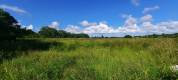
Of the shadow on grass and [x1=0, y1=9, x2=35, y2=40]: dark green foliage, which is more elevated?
[x1=0, y1=9, x2=35, y2=40]: dark green foliage

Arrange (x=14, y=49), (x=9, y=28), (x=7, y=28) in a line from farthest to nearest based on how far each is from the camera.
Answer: (x=9, y=28) < (x=7, y=28) < (x=14, y=49)

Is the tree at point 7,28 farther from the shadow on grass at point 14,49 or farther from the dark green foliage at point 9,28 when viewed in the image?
the shadow on grass at point 14,49

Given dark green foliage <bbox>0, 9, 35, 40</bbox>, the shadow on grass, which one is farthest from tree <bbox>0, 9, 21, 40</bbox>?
the shadow on grass

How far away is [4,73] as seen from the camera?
622 cm

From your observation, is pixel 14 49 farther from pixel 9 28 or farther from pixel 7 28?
pixel 9 28

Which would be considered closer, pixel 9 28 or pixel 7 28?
pixel 7 28

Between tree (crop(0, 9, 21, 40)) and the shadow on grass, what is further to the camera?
tree (crop(0, 9, 21, 40))

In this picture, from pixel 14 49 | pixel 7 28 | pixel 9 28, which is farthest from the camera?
pixel 9 28

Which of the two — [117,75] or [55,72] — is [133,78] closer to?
[117,75]

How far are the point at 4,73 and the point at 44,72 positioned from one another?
34.9 inches

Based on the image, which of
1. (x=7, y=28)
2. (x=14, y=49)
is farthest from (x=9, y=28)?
(x=14, y=49)

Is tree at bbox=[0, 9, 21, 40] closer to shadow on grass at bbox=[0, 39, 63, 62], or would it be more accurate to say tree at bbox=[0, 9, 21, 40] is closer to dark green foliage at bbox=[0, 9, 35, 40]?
dark green foliage at bbox=[0, 9, 35, 40]

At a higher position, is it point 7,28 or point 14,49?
point 7,28

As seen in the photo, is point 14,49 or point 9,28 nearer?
point 14,49
